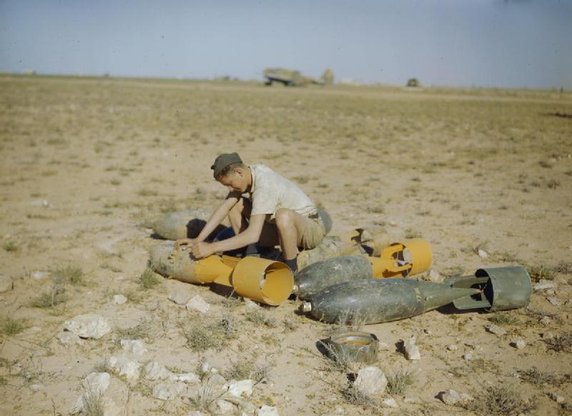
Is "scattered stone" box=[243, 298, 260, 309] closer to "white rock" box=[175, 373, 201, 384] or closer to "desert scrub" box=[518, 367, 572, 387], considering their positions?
"white rock" box=[175, 373, 201, 384]

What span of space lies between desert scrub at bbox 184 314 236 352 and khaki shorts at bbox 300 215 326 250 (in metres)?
1.09

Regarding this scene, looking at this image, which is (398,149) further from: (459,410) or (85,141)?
(459,410)

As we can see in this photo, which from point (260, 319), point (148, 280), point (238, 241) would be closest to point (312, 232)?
point (238, 241)

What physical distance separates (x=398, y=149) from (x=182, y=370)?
1127 cm

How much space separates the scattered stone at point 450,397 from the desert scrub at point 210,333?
157 centimetres

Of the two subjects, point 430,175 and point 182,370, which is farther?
point 430,175

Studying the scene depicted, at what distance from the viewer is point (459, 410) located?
2.83 metres

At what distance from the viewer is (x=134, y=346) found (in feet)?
11.1

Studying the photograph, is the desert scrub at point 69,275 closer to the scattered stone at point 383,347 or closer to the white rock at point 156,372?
the white rock at point 156,372

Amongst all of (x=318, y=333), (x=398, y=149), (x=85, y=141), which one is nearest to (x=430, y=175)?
(x=398, y=149)

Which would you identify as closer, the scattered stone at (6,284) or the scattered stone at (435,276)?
the scattered stone at (6,284)

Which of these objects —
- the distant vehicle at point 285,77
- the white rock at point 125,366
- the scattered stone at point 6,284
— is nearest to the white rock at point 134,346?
the white rock at point 125,366

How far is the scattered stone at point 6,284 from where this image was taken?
4344 millimetres

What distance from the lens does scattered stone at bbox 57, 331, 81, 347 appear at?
349cm
